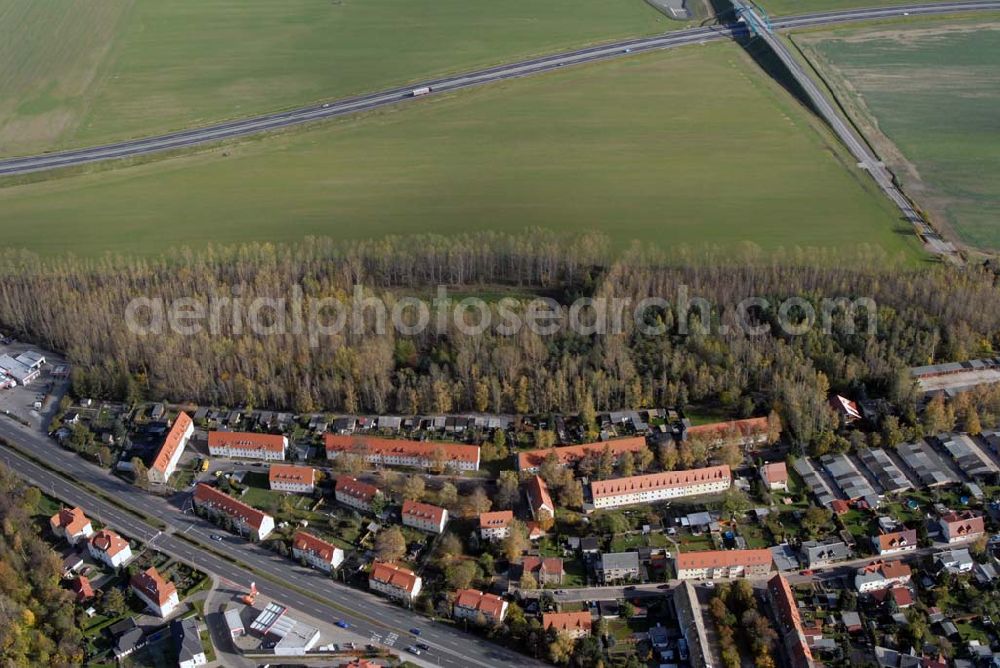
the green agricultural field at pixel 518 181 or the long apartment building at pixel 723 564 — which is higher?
the green agricultural field at pixel 518 181

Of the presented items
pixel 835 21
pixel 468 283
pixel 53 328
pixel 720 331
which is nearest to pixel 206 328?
pixel 53 328

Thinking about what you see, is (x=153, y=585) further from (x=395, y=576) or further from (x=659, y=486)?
(x=659, y=486)

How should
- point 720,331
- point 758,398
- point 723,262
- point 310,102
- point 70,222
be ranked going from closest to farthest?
point 758,398 < point 720,331 < point 723,262 < point 70,222 < point 310,102

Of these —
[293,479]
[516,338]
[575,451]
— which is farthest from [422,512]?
[516,338]

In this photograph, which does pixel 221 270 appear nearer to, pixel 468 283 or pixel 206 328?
pixel 206 328

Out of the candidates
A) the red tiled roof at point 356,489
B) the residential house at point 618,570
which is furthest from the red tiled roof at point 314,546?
the residential house at point 618,570

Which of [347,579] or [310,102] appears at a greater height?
[310,102]

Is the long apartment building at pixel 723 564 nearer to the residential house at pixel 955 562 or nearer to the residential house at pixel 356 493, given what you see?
the residential house at pixel 955 562
